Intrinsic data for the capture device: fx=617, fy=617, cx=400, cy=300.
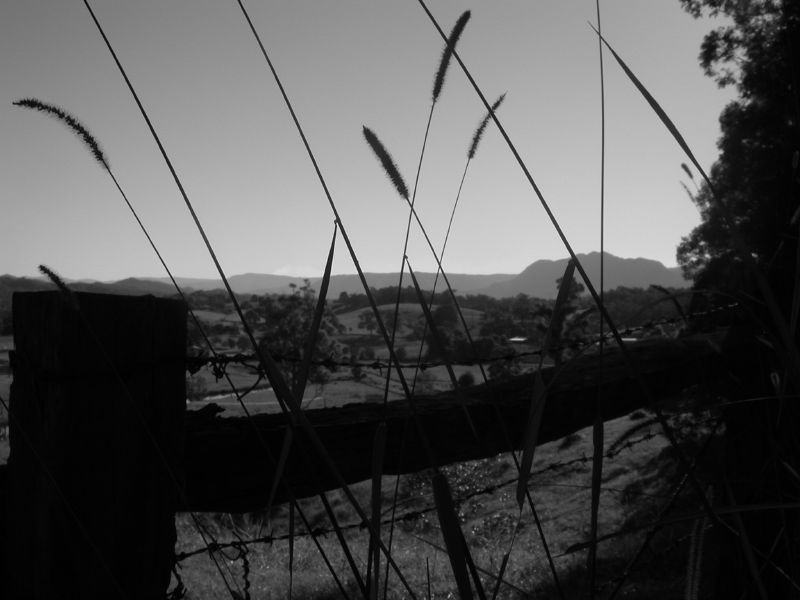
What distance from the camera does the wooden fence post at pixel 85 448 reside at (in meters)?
1.14

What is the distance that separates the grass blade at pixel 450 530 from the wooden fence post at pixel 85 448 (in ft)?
2.61

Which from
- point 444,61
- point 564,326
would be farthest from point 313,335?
point 564,326

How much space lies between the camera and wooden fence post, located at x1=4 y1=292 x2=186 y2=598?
114cm

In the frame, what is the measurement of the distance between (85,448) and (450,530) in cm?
91

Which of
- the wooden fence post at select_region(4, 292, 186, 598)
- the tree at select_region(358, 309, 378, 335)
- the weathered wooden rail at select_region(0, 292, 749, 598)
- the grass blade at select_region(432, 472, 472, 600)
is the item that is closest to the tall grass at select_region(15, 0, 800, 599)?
the grass blade at select_region(432, 472, 472, 600)

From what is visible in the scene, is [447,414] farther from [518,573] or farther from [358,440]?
[518,573]

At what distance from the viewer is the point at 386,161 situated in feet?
3.15

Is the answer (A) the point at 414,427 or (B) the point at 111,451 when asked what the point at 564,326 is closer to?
(A) the point at 414,427

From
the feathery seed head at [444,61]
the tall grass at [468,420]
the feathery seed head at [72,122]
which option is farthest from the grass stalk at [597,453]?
the feathery seed head at [72,122]

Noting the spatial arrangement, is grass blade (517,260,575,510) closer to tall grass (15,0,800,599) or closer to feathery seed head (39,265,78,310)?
tall grass (15,0,800,599)

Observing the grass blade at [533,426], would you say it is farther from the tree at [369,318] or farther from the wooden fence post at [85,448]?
the wooden fence post at [85,448]

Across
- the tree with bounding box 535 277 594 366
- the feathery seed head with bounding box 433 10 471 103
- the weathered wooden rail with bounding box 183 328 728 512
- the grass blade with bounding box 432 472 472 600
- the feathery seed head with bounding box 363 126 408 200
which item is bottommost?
the weathered wooden rail with bounding box 183 328 728 512

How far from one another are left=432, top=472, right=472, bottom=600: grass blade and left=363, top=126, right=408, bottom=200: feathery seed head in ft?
1.57

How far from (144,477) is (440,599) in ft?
9.01
